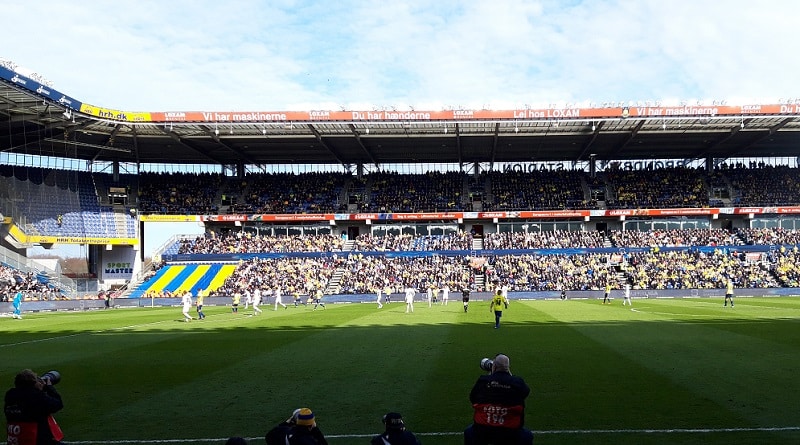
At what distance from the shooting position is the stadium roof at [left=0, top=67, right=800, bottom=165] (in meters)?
48.5

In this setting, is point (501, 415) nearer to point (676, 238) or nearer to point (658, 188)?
point (676, 238)

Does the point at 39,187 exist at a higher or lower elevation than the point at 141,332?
higher

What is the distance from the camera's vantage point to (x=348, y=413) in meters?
10.5

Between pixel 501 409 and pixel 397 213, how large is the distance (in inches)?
2192

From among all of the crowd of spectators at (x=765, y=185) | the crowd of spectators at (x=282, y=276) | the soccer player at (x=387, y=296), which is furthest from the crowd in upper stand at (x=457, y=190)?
the soccer player at (x=387, y=296)

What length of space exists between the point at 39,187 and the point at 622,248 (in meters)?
53.6

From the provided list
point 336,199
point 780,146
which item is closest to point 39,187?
point 336,199

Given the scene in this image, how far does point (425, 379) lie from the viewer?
43.6 ft

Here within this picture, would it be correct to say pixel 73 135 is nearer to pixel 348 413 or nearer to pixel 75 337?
pixel 75 337

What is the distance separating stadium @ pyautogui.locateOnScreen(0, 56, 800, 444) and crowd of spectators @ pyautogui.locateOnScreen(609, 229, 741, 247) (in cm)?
24

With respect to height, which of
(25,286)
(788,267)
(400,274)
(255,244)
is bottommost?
(25,286)

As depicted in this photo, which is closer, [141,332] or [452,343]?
[452,343]

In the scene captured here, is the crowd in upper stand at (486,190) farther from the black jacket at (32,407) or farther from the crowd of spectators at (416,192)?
the black jacket at (32,407)

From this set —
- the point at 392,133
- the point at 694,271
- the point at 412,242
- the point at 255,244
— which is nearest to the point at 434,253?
the point at 412,242
